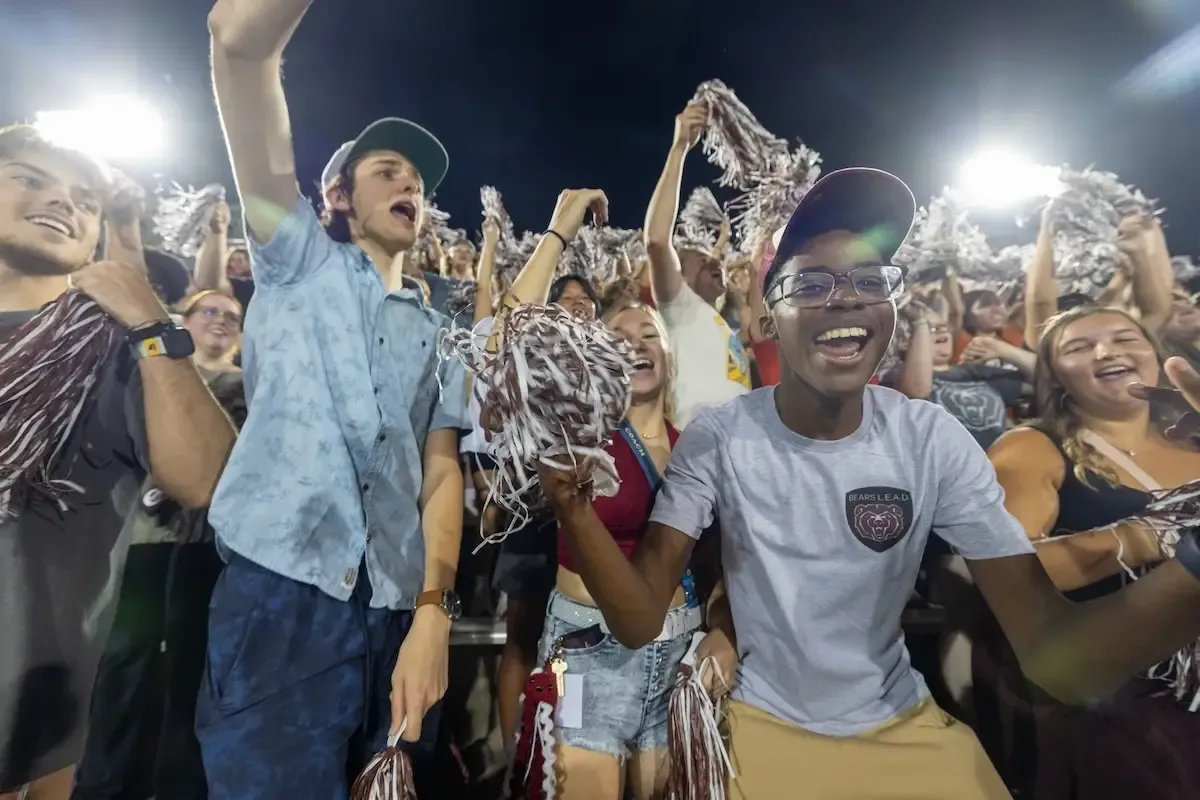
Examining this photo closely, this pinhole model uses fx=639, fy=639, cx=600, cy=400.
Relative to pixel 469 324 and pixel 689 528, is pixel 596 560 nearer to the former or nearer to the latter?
pixel 689 528

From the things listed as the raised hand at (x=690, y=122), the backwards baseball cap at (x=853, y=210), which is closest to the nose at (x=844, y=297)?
the backwards baseball cap at (x=853, y=210)

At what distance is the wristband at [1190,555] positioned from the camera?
81 centimetres

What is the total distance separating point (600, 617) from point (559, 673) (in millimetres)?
130

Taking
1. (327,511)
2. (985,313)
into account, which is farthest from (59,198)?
(985,313)

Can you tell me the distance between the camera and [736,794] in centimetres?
104

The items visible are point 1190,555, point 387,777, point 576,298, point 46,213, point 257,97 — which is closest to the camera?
point 1190,555

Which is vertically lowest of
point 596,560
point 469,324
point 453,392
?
point 596,560

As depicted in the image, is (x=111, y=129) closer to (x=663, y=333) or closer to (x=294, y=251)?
(x=294, y=251)

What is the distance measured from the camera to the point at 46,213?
123 centimetres

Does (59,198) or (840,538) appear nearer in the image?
(840,538)

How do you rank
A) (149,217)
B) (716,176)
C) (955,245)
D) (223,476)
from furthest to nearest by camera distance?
(955,245) < (716,176) < (149,217) < (223,476)

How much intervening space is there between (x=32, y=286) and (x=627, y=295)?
118cm

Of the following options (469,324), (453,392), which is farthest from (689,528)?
(469,324)

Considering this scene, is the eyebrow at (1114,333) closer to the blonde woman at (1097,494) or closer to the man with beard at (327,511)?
the blonde woman at (1097,494)
